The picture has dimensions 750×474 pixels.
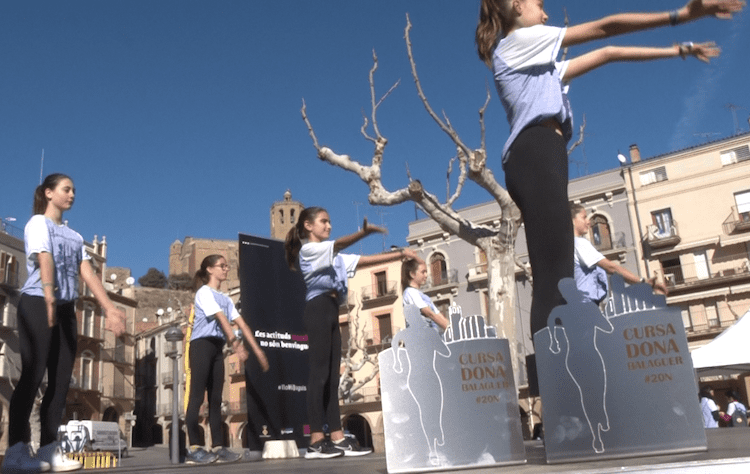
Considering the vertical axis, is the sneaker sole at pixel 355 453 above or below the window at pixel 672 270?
below

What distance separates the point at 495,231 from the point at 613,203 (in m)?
23.0

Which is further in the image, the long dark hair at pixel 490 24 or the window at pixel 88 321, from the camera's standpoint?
the window at pixel 88 321

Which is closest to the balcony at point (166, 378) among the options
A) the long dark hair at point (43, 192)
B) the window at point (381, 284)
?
the window at point (381, 284)

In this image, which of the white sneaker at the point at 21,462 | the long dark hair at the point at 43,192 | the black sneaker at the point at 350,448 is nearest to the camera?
the white sneaker at the point at 21,462

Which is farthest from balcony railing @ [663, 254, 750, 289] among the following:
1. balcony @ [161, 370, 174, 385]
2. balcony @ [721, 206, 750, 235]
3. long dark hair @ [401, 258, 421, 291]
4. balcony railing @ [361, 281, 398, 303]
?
balcony @ [161, 370, 174, 385]

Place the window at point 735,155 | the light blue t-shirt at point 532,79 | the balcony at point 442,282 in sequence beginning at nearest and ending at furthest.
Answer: the light blue t-shirt at point 532,79 → the window at point 735,155 → the balcony at point 442,282

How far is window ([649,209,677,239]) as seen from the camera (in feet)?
105

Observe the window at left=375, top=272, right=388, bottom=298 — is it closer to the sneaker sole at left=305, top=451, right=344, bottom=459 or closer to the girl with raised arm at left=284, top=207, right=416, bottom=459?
the girl with raised arm at left=284, top=207, right=416, bottom=459

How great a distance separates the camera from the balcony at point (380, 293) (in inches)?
1489

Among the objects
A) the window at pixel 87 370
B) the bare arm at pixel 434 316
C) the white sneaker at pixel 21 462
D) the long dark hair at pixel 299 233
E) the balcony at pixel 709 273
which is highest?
the balcony at pixel 709 273

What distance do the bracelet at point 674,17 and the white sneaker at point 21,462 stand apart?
356 cm

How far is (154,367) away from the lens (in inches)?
2143

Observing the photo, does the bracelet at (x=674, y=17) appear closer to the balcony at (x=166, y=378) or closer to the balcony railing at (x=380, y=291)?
the balcony railing at (x=380, y=291)

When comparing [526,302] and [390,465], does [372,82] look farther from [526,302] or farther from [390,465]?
[526,302]
